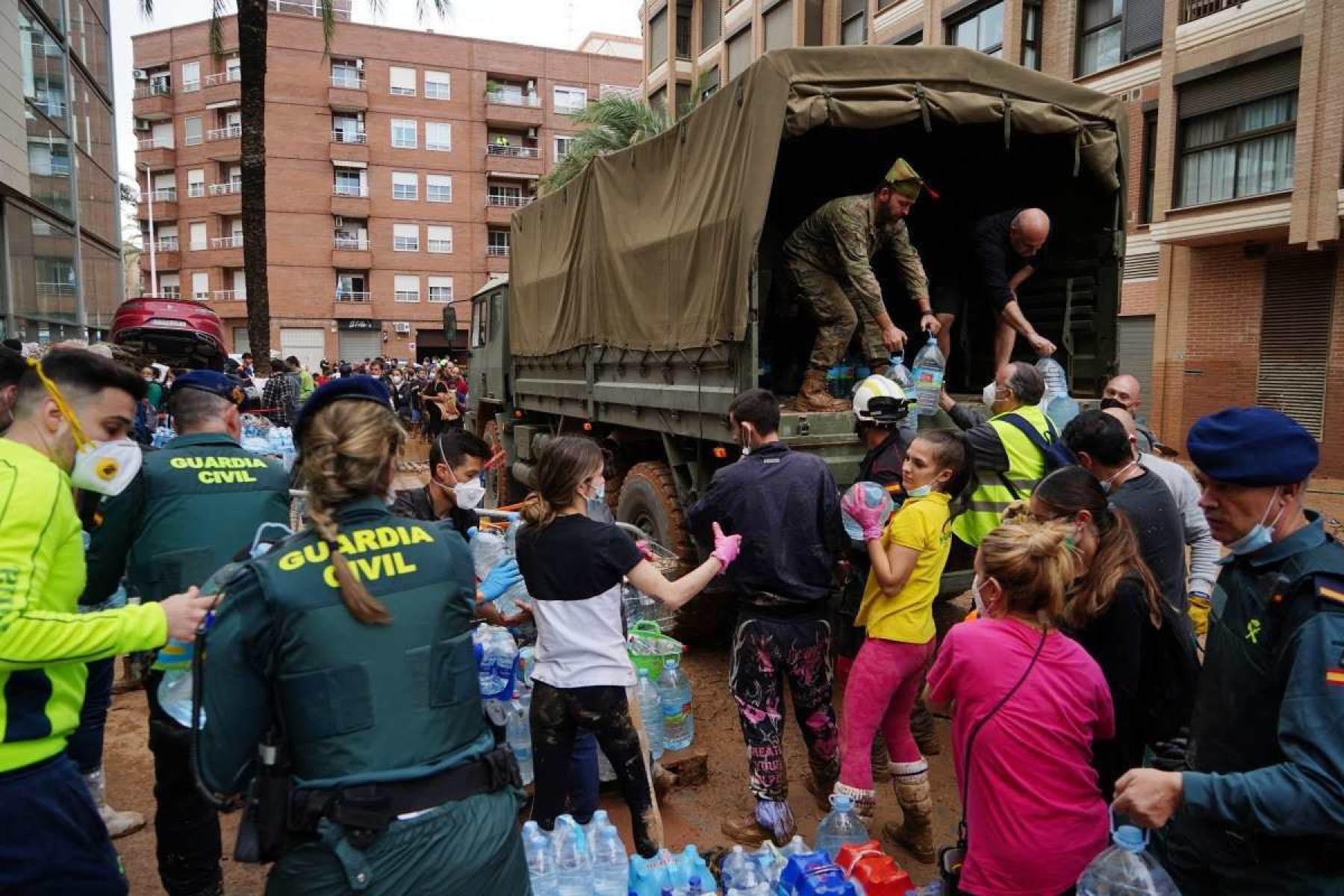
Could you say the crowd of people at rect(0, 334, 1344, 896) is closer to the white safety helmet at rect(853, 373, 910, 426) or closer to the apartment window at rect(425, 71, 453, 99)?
the white safety helmet at rect(853, 373, 910, 426)

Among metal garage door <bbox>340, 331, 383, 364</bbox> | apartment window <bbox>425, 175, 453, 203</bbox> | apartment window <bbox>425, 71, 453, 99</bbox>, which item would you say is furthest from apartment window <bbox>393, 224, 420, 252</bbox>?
apartment window <bbox>425, 71, 453, 99</bbox>

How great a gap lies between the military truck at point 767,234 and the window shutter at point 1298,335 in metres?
10.6

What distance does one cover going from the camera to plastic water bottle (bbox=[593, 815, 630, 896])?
2754 millimetres

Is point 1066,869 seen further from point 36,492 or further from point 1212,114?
point 1212,114

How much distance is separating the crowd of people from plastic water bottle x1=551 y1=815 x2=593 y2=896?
22 centimetres

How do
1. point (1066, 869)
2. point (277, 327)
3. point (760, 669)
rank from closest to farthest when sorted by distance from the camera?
point (1066, 869)
point (760, 669)
point (277, 327)

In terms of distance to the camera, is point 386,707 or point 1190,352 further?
point 1190,352

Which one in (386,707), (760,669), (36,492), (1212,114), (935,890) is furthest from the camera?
(1212,114)

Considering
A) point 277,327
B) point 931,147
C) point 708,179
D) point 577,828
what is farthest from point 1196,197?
point 277,327

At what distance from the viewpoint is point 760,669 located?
362 cm

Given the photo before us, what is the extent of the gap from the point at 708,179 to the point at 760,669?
328 centimetres

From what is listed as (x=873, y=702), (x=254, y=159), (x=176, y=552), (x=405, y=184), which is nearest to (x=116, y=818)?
(x=176, y=552)

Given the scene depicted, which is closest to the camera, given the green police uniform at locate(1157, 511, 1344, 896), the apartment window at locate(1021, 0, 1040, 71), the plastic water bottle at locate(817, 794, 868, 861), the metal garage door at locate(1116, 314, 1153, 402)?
the green police uniform at locate(1157, 511, 1344, 896)

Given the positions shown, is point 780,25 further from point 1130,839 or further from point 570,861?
point 1130,839
